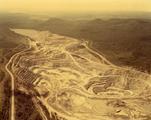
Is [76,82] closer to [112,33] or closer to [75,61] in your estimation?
[75,61]

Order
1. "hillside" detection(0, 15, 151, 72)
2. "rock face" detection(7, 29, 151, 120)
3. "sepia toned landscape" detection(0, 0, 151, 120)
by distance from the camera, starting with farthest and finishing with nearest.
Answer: "hillside" detection(0, 15, 151, 72) < "sepia toned landscape" detection(0, 0, 151, 120) < "rock face" detection(7, 29, 151, 120)

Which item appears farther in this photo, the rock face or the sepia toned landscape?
the sepia toned landscape

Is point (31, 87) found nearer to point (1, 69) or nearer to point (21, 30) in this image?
point (1, 69)

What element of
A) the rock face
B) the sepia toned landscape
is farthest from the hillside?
the rock face

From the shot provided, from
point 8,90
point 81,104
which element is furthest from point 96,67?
point 8,90

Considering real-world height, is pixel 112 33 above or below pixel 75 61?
above

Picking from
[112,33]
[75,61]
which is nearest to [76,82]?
[75,61]

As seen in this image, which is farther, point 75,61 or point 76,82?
point 75,61

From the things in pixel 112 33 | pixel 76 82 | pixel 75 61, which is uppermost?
pixel 112 33

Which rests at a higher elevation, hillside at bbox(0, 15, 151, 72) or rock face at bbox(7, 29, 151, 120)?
hillside at bbox(0, 15, 151, 72)

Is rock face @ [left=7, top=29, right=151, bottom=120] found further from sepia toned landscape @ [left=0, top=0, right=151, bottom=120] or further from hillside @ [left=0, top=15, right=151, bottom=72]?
hillside @ [left=0, top=15, right=151, bottom=72]
